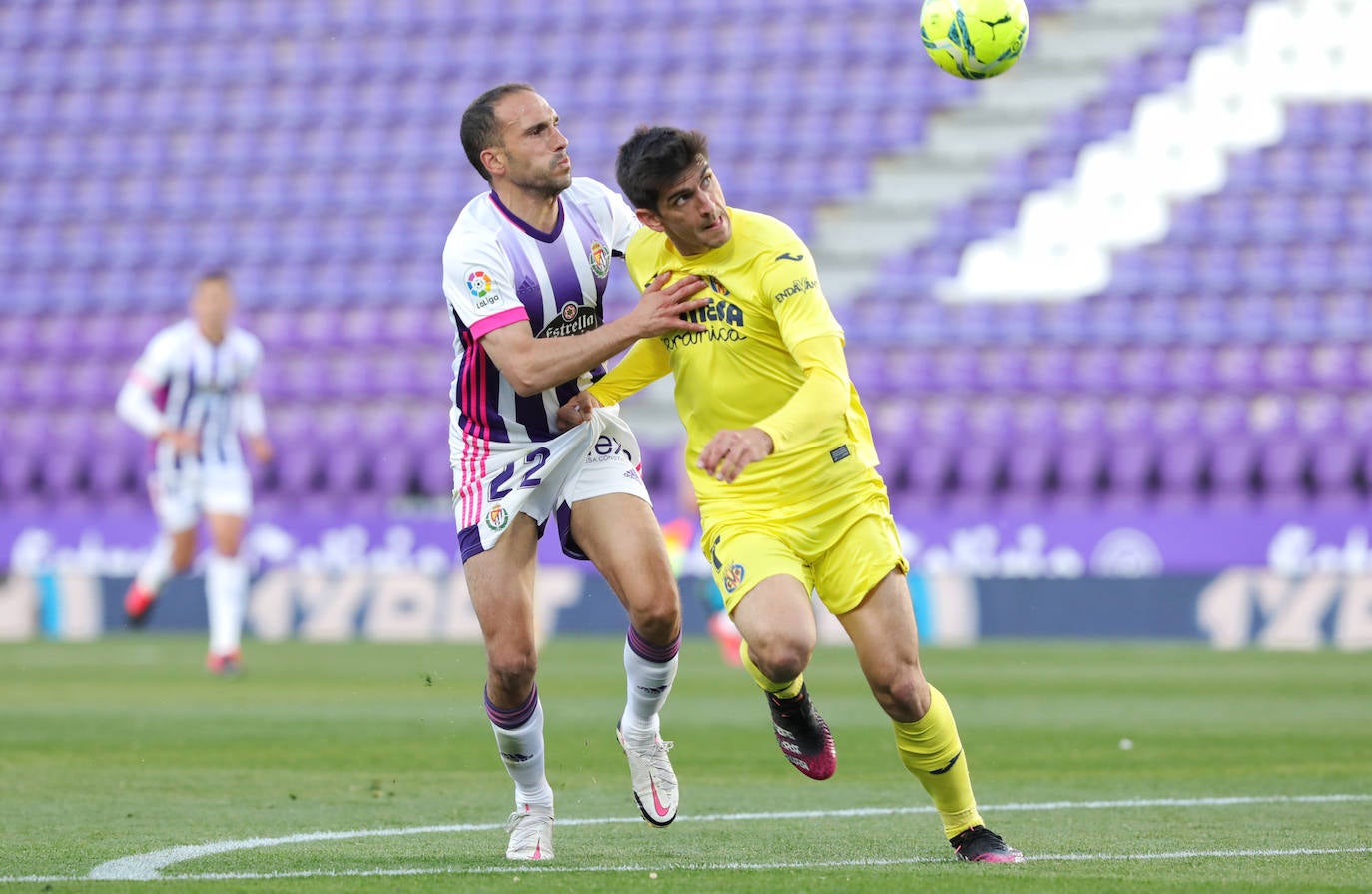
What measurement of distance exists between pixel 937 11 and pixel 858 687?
640cm

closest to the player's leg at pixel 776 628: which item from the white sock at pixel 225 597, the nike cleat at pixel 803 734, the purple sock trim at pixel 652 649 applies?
the nike cleat at pixel 803 734

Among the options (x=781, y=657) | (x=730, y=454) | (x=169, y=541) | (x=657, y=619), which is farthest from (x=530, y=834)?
(x=169, y=541)

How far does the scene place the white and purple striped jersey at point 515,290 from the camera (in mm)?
5617

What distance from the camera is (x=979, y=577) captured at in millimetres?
16016

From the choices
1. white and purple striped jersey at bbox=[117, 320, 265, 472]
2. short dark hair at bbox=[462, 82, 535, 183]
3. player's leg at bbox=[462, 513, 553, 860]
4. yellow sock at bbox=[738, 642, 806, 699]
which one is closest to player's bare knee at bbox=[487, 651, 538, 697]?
player's leg at bbox=[462, 513, 553, 860]

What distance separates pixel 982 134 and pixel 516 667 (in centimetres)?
1766

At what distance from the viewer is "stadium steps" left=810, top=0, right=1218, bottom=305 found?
21672 mm

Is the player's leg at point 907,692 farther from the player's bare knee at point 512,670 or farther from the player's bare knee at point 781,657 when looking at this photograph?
the player's bare knee at point 512,670

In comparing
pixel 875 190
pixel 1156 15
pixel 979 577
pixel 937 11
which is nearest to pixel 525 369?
pixel 937 11

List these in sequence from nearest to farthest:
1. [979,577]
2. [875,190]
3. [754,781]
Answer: [754,781]
[979,577]
[875,190]

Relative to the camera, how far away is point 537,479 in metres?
5.82

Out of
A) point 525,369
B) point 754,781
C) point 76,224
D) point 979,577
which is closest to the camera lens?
point 525,369

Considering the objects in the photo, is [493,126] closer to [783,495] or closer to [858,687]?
[783,495]

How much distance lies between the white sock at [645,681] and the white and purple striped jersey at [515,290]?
2.38ft
